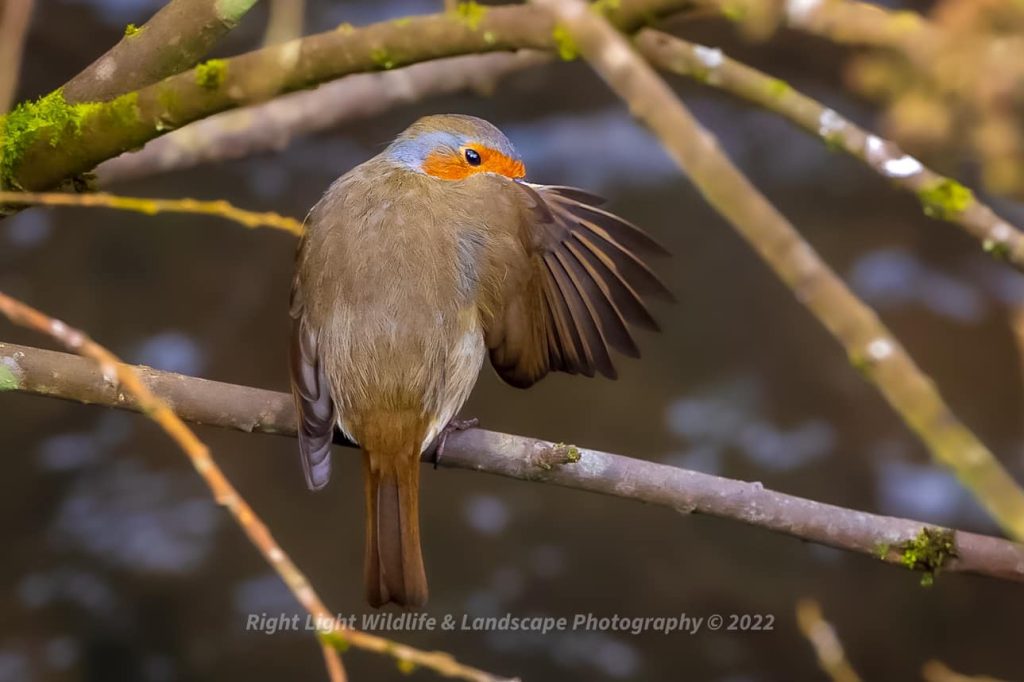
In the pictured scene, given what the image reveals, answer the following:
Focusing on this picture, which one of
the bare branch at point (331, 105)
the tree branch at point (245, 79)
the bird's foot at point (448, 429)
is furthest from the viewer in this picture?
the bare branch at point (331, 105)

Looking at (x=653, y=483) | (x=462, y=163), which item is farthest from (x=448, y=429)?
(x=462, y=163)

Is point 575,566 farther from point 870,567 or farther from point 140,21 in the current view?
point 140,21

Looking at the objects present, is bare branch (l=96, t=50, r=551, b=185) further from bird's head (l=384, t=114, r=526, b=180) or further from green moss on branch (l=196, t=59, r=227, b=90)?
green moss on branch (l=196, t=59, r=227, b=90)

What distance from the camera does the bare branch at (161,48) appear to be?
2.44 metres

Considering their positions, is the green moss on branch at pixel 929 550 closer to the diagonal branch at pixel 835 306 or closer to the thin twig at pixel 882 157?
the thin twig at pixel 882 157

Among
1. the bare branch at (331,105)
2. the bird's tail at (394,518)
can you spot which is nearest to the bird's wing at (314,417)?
the bird's tail at (394,518)

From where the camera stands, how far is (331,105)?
4742 mm

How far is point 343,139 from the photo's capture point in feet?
18.2

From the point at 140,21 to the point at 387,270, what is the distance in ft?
8.94

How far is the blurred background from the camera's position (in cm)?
475

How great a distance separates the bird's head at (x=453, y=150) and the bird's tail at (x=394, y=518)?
85 centimetres

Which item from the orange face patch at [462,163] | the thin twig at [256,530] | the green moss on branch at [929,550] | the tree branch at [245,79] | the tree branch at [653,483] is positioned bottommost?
the thin twig at [256,530]

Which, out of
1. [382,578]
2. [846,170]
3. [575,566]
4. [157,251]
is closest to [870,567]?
[575,566]

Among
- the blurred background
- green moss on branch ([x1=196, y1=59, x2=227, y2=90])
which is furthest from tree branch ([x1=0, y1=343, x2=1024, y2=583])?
the blurred background
